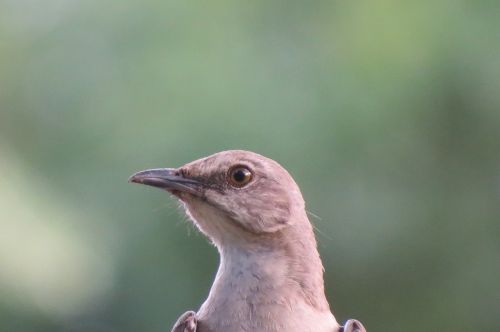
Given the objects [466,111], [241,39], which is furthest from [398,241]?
[241,39]

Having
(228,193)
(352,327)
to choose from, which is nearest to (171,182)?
(228,193)

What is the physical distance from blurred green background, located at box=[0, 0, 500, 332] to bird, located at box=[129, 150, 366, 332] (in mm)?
2173

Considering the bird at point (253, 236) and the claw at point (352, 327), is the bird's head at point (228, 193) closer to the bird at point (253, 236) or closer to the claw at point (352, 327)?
the bird at point (253, 236)

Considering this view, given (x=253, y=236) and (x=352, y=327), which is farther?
(x=253, y=236)

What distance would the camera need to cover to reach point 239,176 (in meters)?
7.10

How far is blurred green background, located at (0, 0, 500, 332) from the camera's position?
31.1 ft

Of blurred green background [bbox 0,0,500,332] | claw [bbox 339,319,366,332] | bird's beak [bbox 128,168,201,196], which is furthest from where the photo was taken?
blurred green background [bbox 0,0,500,332]

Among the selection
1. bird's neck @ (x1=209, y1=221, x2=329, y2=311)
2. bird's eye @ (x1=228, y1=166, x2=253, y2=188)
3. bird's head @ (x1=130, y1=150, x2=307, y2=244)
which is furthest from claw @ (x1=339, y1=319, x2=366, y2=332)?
bird's eye @ (x1=228, y1=166, x2=253, y2=188)

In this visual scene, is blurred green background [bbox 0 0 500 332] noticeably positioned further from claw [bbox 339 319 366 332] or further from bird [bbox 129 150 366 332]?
claw [bbox 339 319 366 332]

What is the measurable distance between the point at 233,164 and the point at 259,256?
0.48 m

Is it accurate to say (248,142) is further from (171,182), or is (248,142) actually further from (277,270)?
(277,270)

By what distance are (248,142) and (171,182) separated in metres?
2.50

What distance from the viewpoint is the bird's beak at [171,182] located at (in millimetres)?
7000

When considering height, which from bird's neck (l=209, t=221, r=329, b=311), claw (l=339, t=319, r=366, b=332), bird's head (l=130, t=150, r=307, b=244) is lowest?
claw (l=339, t=319, r=366, b=332)
